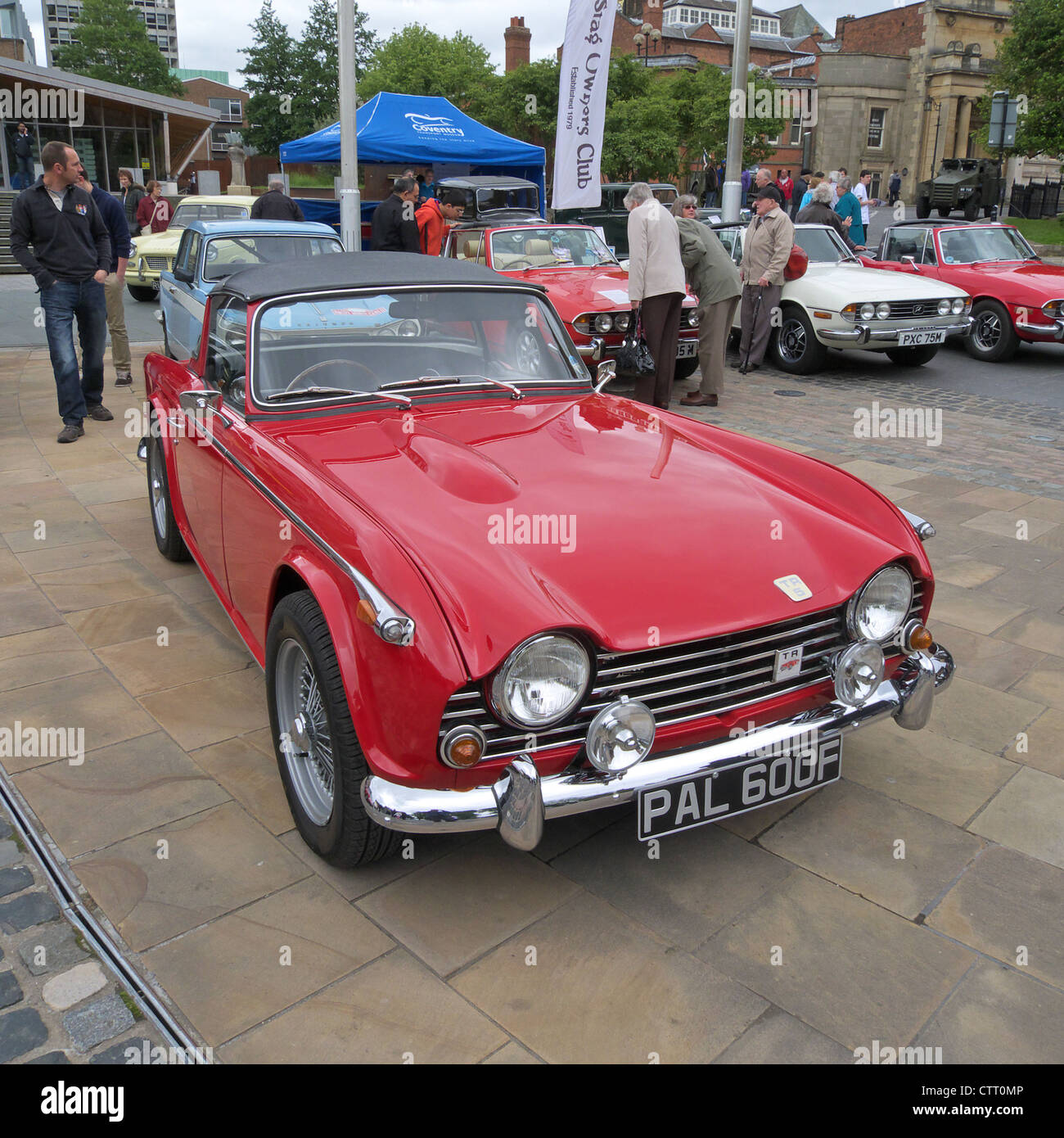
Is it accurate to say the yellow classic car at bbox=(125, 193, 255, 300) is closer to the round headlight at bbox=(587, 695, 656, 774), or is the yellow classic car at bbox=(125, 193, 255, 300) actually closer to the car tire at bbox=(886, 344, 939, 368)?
the car tire at bbox=(886, 344, 939, 368)

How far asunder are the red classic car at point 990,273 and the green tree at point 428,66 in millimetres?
44257

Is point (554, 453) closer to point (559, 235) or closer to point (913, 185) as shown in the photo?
point (559, 235)

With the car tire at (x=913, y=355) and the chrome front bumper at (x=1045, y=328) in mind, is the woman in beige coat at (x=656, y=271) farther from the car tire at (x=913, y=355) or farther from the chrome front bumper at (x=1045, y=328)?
the chrome front bumper at (x=1045, y=328)

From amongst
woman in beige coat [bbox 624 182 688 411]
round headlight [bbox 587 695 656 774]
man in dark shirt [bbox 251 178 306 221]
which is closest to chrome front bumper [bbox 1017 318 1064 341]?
woman in beige coat [bbox 624 182 688 411]

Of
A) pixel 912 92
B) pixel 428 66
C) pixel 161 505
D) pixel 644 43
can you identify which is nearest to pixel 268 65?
pixel 428 66

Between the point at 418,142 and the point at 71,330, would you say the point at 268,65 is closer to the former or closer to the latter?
the point at 418,142

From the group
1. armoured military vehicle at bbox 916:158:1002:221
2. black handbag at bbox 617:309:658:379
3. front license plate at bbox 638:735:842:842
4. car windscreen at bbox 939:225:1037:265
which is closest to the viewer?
front license plate at bbox 638:735:842:842

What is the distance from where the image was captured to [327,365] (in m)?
3.67

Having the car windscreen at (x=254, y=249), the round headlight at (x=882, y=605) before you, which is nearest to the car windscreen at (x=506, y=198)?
the car windscreen at (x=254, y=249)

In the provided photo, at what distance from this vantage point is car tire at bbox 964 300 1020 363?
11.4 meters

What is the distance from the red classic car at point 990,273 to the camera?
36.1 feet

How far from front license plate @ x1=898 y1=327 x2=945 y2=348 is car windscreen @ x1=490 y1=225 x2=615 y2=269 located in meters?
3.22

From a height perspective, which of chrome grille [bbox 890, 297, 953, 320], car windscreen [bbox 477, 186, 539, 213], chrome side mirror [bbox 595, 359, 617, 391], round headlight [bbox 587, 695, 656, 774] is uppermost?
car windscreen [bbox 477, 186, 539, 213]
